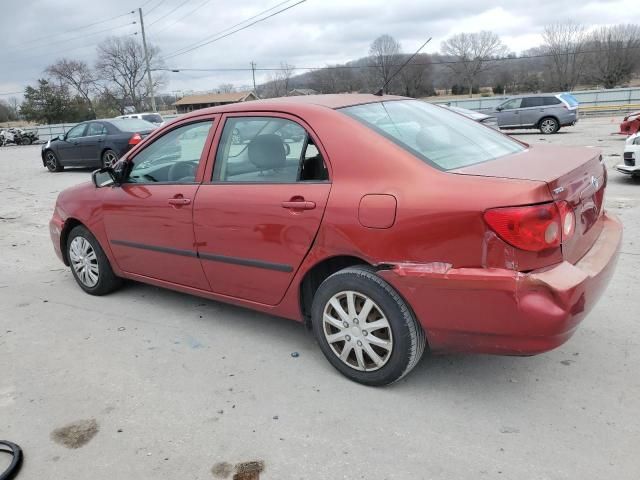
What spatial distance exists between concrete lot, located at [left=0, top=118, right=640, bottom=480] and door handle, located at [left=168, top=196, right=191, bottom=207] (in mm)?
941

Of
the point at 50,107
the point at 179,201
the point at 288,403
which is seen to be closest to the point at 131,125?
the point at 179,201

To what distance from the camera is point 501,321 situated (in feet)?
8.10

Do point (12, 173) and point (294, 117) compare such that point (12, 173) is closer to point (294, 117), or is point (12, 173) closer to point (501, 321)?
point (294, 117)

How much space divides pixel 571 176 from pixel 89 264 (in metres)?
3.87

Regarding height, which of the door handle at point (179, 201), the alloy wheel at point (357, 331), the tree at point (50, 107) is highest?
the tree at point (50, 107)

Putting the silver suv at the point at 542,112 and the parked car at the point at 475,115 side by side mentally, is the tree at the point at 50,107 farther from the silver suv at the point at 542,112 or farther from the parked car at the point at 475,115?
the parked car at the point at 475,115

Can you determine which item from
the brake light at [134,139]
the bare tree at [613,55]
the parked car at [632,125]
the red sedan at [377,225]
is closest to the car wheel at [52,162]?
the brake light at [134,139]

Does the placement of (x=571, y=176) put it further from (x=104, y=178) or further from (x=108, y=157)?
(x=108, y=157)

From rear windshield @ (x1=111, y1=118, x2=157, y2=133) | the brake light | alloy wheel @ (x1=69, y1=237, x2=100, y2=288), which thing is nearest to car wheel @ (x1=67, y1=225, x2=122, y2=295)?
alloy wheel @ (x1=69, y1=237, x2=100, y2=288)

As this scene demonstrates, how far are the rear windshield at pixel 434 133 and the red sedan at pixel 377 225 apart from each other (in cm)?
1

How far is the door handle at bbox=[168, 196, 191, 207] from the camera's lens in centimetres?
363

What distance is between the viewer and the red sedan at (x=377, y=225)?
244cm

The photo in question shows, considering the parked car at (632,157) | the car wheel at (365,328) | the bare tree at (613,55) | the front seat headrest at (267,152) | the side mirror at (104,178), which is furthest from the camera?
the bare tree at (613,55)

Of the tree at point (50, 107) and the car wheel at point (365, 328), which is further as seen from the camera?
the tree at point (50, 107)
